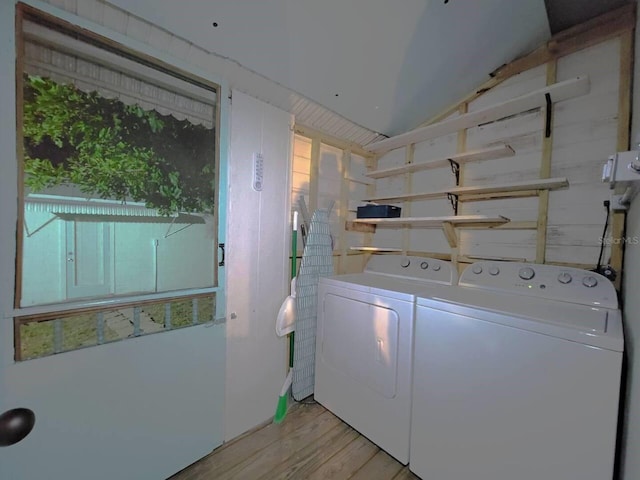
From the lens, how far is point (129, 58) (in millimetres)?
1208

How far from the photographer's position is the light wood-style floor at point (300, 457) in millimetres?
1396

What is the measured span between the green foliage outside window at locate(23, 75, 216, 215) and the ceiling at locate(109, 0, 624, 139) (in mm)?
416

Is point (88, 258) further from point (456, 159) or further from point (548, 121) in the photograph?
point (548, 121)

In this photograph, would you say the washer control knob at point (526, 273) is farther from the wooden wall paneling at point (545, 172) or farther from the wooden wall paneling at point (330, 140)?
the wooden wall paneling at point (330, 140)

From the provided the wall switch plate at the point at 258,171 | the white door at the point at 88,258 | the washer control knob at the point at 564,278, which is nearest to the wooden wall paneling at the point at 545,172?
the washer control knob at the point at 564,278

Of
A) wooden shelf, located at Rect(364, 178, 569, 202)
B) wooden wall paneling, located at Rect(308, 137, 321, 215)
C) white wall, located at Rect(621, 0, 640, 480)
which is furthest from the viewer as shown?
wooden wall paneling, located at Rect(308, 137, 321, 215)

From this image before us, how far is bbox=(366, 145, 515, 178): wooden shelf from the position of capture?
1628mm

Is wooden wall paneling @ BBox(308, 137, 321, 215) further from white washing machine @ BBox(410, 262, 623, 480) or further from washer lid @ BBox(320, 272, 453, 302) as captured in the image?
white washing machine @ BBox(410, 262, 623, 480)

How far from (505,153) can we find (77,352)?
245 centimetres

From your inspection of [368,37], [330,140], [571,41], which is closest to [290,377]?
[330,140]

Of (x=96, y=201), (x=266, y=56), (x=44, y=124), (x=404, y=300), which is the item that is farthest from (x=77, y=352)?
(x=266, y=56)

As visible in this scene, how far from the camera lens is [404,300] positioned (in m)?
1.46

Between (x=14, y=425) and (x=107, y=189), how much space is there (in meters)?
0.92

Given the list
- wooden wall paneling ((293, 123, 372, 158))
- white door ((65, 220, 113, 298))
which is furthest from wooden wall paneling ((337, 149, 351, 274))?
white door ((65, 220, 113, 298))
